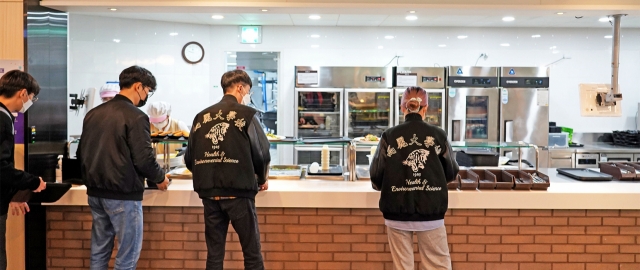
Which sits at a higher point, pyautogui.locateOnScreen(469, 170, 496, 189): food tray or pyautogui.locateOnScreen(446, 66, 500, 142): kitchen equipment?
pyautogui.locateOnScreen(446, 66, 500, 142): kitchen equipment

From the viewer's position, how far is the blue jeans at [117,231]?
3146 mm

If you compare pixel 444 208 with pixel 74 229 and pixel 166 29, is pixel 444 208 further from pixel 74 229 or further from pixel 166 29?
pixel 166 29

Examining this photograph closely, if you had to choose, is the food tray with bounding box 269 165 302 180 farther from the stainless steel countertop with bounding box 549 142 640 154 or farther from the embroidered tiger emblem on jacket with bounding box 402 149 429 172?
the stainless steel countertop with bounding box 549 142 640 154

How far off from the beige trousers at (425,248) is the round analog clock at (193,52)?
528 centimetres

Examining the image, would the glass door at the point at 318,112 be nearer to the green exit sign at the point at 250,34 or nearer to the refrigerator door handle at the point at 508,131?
the green exit sign at the point at 250,34

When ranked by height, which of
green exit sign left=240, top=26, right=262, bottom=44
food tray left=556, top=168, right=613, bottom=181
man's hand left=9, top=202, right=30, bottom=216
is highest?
green exit sign left=240, top=26, right=262, bottom=44

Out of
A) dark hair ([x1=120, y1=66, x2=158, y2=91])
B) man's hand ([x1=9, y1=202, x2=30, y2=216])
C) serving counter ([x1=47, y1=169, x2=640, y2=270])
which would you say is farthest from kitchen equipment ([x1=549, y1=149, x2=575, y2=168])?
man's hand ([x1=9, y1=202, x2=30, y2=216])

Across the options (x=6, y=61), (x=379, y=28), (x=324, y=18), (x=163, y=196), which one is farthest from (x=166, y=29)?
(x=163, y=196)

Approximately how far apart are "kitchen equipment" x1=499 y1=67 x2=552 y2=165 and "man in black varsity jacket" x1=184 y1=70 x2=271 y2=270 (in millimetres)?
4905

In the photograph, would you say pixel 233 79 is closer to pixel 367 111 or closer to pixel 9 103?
pixel 9 103

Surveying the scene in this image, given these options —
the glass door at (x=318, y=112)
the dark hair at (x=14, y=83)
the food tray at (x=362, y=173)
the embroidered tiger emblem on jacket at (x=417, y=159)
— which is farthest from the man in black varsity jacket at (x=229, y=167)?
the glass door at (x=318, y=112)

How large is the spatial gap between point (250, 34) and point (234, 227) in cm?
499

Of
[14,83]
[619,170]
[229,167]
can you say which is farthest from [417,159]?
[14,83]

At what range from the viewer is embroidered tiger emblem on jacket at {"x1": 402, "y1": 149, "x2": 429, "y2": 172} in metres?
3.01
